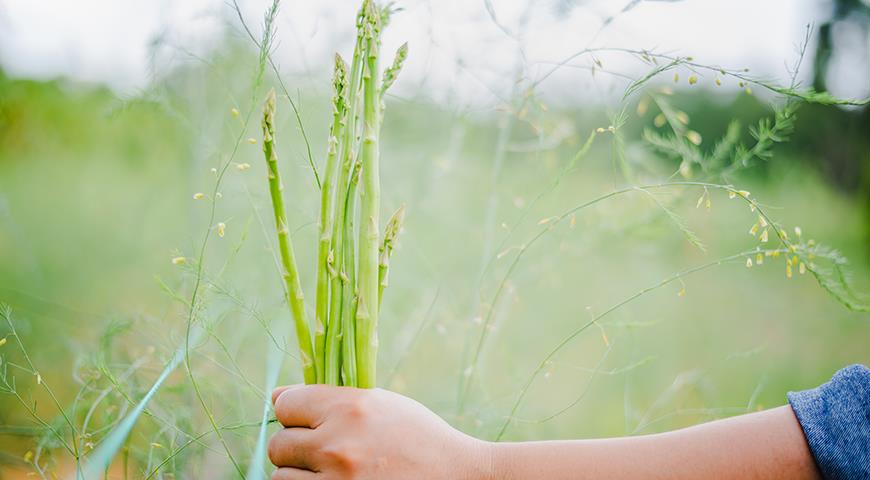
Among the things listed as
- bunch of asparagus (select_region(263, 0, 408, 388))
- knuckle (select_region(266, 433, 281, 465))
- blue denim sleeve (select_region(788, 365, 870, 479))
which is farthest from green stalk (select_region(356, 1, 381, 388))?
blue denim sleeve (select_region(788, 365, 870, 479))

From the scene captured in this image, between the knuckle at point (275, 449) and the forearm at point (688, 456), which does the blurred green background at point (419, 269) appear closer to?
the knuckle at point (275, 449)

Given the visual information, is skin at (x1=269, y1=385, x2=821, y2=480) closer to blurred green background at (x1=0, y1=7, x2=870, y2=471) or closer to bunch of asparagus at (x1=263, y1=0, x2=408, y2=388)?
bunch of asparagus at (x1=263, y1=0, x2=408, y2=388)

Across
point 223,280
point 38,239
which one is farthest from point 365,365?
point 38,239

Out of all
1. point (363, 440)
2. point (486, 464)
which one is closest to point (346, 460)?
point (363, 440)

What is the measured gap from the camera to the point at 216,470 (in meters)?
1.07

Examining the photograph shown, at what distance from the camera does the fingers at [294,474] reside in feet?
1.90

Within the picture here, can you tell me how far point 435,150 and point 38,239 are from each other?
1.08 meters

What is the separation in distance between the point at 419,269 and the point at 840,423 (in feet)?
3.34

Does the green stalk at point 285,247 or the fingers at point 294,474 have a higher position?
the green stalk at point 285,247

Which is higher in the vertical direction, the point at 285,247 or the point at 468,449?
the point at 285,247

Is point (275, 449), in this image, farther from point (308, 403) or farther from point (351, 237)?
point (351, 237)

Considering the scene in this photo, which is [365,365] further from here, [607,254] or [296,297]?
[607,254]

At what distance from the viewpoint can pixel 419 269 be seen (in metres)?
1.55

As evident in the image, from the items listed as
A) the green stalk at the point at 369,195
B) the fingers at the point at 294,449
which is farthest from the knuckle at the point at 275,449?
the green stalk at the point at 369,195
